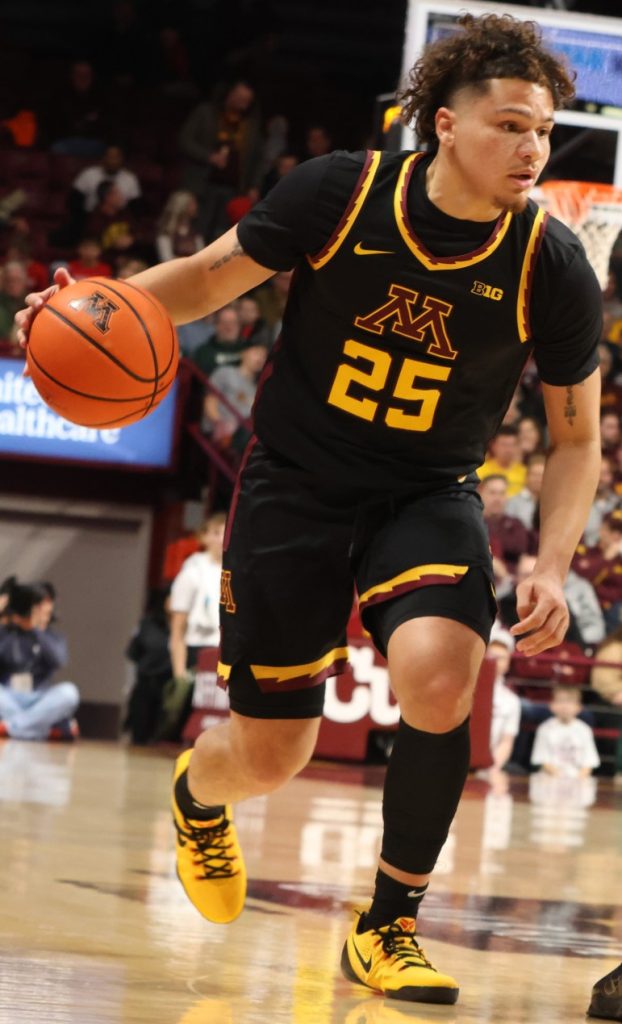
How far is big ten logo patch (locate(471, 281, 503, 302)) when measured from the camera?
357cm

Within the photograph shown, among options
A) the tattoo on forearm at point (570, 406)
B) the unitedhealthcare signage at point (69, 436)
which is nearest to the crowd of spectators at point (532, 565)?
the unitedhealthcare signage at point (69, 436)

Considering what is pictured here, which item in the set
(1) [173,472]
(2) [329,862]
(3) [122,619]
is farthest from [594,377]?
(3) [122,619]

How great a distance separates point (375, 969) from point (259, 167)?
45.6 ft

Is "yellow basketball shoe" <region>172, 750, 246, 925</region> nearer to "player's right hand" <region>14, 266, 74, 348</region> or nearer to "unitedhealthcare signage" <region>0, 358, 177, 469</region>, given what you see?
"player's right hand" <region>14, 266, 74, 348</region>

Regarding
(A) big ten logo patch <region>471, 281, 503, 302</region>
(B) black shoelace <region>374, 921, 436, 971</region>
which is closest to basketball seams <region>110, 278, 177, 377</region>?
(A) big ten logo patch <region>471, 281, 503, 302</region>

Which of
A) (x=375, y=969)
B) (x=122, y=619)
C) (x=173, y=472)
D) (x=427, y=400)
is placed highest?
(x=427, y=400)

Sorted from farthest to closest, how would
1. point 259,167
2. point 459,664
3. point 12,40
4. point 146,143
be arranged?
point 12,40
point 146,143
point 259,167
point 459,664

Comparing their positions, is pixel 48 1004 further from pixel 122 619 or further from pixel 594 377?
pixel 122 619

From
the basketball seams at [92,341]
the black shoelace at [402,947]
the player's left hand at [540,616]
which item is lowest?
the black shoelace at [402,947]

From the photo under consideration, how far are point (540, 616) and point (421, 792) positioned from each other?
464mm

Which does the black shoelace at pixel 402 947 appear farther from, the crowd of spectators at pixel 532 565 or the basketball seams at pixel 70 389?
the crowd of spectators at pixel 532 565

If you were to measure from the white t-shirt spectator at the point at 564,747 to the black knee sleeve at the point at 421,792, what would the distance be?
8557mm

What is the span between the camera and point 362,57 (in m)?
20.2

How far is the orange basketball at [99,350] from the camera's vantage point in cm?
356
